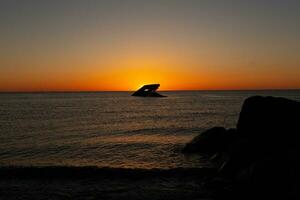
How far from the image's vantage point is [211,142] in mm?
21141

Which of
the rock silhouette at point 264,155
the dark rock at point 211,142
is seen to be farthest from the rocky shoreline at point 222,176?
the dark rock at point 211,142

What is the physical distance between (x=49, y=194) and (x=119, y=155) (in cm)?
932

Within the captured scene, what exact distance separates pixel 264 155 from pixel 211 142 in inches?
333

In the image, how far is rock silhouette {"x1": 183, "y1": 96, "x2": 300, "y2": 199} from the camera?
10.1 metres

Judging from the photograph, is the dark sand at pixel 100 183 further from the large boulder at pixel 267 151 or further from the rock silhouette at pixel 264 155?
the large boulder at pixel 267 151

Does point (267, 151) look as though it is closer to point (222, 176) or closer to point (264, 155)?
point (264, 155)

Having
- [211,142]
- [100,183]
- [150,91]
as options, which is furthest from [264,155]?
[150,91]

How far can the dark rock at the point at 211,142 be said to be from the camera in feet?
67.8

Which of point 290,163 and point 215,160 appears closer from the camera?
point 290,163

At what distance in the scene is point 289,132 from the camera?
13500mm

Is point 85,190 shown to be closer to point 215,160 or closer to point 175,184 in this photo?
point 175,184

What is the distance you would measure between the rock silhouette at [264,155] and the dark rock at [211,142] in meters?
2.74

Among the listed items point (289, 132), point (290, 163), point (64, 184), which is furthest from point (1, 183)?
point (289, 132)

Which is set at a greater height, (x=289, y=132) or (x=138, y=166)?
(x=289, y=132)
